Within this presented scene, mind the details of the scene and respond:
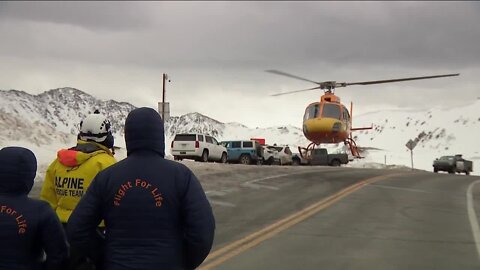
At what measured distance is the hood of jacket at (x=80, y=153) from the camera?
3.97 m

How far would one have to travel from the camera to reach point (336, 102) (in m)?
31.8

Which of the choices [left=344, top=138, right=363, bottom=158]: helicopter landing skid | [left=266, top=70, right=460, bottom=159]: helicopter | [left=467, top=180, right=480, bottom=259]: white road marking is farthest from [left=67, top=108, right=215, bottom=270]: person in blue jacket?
[left=344, top=138, right=363, bottom=158]: helicopter landing skid

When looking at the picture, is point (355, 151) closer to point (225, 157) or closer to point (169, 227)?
point (225, 157)

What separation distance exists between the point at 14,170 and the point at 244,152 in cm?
3466

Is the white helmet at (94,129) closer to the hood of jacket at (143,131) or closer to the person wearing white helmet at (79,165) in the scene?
the person wearing white helmet at (79,165)

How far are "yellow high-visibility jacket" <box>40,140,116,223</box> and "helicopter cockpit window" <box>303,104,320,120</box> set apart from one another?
91.9 feet

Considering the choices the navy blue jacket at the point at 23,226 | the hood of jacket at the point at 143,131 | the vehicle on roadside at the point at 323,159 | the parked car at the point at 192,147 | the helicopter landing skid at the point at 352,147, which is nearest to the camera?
the hood of jacket at the point at 143,131

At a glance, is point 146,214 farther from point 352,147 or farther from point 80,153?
point 352,147

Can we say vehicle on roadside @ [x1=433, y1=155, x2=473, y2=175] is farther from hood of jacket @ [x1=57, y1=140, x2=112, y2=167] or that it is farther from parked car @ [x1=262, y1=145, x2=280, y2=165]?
hood of jacket @ [x1=57, y1=140, x2=112, y2=167]

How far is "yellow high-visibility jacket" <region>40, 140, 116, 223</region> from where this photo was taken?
13.0 feet

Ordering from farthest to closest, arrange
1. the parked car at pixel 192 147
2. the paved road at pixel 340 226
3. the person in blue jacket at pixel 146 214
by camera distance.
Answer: the parked car at pixel 192 147 → the paved road at pixel 340 226 → the person in blue jacket at pixel 146 214

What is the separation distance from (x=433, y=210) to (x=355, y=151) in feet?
76.7

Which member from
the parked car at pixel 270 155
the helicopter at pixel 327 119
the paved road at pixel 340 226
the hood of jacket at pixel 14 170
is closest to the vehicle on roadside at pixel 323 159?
the parked car at pixel 270 155

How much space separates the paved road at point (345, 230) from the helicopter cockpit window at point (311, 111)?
12.7m
